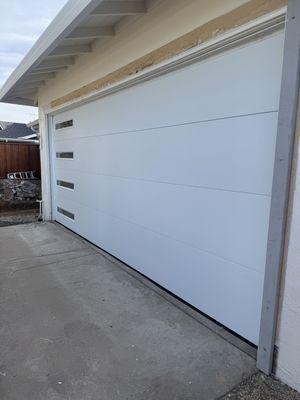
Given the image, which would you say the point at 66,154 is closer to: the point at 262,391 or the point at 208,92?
the point at 208,92

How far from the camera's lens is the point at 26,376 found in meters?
1.96

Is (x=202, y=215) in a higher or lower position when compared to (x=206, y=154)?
lower

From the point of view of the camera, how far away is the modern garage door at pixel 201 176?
7.04ft

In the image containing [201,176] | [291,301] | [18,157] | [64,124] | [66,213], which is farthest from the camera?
[18,157]

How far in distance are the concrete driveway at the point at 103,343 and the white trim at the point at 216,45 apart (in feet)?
7.40

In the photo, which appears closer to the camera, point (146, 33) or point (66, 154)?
point (146, 33)

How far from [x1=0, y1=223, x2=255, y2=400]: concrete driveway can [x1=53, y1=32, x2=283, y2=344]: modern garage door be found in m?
0.28

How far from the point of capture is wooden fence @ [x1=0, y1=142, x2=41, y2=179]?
10039mm

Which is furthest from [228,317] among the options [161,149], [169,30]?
[169,30]

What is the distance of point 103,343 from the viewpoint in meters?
2.32

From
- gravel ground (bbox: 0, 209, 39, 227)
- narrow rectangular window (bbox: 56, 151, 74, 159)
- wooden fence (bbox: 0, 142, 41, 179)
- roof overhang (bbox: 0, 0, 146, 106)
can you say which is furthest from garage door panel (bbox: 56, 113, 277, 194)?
wooden fence (bbox: 0, 142, 41, 179)

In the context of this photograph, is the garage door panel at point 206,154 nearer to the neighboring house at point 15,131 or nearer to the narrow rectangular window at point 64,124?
the narrow rectangular window at point 64,124

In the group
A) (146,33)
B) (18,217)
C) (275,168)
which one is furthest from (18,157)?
(275,168)

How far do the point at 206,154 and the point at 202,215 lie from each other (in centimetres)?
53
